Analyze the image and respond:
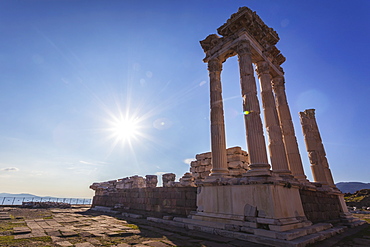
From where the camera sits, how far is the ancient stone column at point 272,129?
28.7ft

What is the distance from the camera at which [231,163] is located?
1087 cm

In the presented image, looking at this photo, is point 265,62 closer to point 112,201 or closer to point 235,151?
point 235,151

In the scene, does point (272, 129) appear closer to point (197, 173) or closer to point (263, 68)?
point (263, 68)

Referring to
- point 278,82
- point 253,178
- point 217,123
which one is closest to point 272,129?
point 217,123

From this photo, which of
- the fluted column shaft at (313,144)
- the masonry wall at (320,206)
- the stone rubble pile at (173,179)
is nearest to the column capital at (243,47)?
the masonry wall at (320,206)

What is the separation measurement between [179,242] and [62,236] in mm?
3475

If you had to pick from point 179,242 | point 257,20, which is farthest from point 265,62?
point 179,242

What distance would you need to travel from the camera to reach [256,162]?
24.6 ft

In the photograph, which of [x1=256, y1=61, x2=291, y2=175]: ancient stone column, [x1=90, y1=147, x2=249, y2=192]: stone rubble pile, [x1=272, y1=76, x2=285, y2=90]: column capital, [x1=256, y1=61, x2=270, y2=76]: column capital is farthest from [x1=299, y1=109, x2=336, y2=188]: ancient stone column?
[x1=256, y1=61, x2=270, y2=76]: column capital

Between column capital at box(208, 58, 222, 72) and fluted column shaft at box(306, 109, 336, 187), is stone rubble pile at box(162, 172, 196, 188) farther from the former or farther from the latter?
fluted column shaft at box(306, 109, 336, 187)

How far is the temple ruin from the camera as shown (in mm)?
6375

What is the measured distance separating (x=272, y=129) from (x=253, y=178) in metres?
3.42

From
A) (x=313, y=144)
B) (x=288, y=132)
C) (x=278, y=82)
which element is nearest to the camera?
(x=288, y=132)

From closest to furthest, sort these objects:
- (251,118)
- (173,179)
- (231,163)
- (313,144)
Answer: (251,118) < (231,163) < (173,179) < (313,144)
